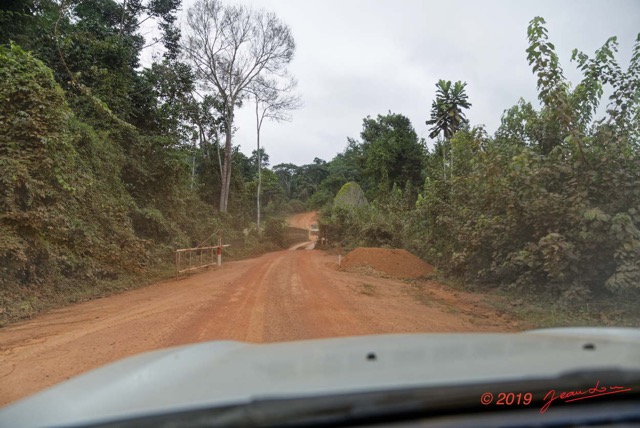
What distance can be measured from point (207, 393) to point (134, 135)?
18.4 metres

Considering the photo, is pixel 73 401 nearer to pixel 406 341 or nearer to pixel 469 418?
pixel 469 418

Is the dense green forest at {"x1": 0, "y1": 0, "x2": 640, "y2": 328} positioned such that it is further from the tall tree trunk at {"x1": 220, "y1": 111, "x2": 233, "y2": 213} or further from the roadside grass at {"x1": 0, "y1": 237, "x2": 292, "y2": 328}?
the tall tree trunk at {"x1": 220, "y1": 111, "x2": 233, "y2": 213}

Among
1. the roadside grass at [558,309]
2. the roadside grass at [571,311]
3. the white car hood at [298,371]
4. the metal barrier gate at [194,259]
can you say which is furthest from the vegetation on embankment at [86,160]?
the roadside grass at [571,311]

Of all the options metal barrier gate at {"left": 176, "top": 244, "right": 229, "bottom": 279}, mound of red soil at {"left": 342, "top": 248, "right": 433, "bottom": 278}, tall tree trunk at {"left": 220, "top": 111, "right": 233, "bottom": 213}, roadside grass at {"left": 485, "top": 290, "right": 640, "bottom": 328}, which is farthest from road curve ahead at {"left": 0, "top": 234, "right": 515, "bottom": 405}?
tall tree trunk at {"left": 220, "top": 111, "right": 233, "bottom": 213}

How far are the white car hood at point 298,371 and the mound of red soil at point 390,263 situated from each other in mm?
12586

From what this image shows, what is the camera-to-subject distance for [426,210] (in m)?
15.4

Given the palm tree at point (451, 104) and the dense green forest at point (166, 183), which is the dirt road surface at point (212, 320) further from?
the palm tree at point (451, 104)

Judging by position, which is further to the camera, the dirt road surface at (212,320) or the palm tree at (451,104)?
the palm tree at (451,104)

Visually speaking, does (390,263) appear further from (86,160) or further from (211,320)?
(86,160)

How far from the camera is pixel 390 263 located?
15852 mm

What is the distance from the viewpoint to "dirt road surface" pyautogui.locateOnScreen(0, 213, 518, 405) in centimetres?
532

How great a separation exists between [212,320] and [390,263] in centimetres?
970

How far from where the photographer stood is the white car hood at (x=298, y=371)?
1688mm

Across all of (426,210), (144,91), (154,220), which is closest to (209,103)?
(144,91)
